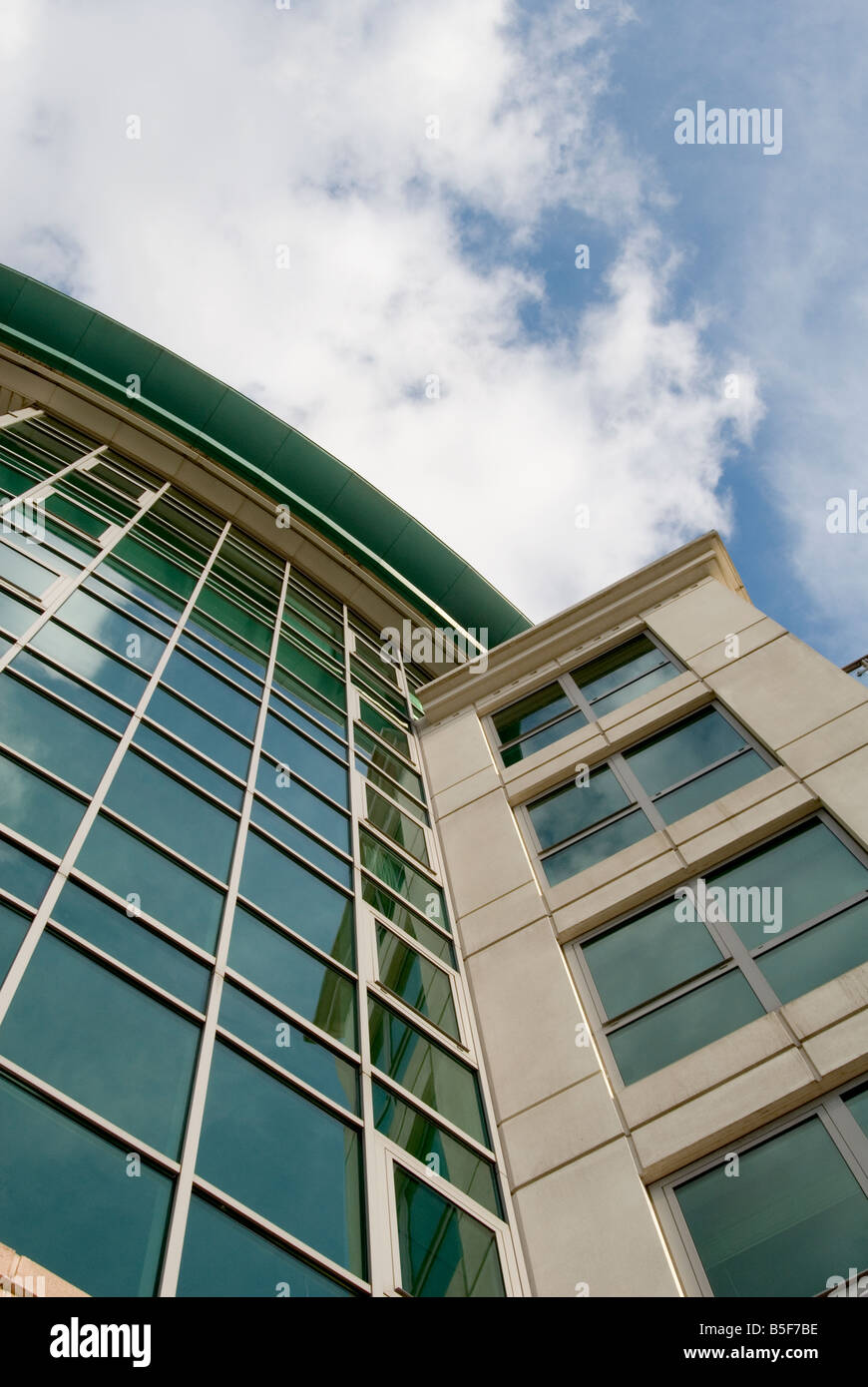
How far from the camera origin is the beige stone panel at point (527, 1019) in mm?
9939

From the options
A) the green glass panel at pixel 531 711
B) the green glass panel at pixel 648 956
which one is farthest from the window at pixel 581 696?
the green glass panel at pixel 648 956

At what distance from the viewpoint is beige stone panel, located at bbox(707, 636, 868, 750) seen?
12.4 m

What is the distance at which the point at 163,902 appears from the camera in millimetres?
9094

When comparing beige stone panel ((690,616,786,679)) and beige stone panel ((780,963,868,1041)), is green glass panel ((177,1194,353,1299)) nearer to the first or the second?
beige stone panel ((780,963,868,1041))

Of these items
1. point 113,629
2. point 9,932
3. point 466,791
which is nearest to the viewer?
point 9,932

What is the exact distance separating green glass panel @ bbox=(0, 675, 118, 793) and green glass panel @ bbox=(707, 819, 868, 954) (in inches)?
235

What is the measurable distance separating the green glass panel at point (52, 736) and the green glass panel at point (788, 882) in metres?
5.96

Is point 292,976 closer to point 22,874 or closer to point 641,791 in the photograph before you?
point 22,874

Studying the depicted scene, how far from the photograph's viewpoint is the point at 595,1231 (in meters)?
8.39

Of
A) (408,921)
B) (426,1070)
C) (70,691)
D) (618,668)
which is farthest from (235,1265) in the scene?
(618,668)

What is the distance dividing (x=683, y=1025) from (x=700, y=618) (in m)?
7.63

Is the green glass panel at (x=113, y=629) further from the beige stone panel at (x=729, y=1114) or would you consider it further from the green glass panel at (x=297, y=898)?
the beige stone panel at (x=729, y=1114)

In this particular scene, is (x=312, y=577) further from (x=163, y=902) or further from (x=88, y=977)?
(x=88, y=977)
